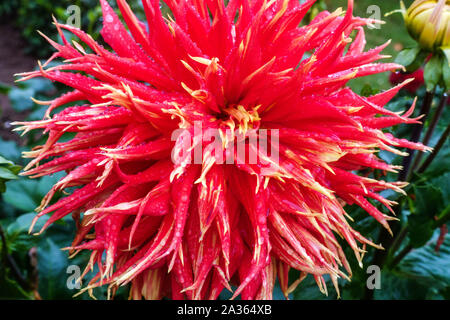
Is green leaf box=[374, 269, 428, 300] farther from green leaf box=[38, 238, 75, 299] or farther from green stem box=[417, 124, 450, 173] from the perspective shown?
green leaf box=[38, 238, 75, 299]

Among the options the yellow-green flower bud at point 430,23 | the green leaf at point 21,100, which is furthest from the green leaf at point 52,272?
the yellow-green flower bud at point 430,23

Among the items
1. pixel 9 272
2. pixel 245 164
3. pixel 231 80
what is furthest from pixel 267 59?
pixel 9 272

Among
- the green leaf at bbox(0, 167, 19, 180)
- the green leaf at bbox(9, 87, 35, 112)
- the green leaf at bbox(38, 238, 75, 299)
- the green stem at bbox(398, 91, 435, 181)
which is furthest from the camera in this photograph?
the green leaf at bbox(9, 87, 35, 112)

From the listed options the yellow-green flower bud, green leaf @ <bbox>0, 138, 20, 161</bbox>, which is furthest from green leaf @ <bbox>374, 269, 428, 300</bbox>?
green leaf @ <bbox>0, 138, 20, 161</bbox>

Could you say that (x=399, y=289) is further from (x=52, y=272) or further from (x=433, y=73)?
(x=52, y=272)

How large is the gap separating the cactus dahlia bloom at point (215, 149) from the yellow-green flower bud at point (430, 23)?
0.72ft

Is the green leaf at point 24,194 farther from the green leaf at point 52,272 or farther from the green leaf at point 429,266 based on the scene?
the green leaf at point 429,266

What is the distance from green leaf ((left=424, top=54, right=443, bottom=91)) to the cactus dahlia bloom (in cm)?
19

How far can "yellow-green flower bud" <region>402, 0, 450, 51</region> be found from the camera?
85 centimetres

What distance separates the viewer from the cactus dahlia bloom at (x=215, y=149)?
2.11 feet

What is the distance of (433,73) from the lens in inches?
34.3

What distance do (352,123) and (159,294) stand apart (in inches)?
17.3

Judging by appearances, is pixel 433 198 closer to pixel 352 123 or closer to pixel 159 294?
pixel 352 123

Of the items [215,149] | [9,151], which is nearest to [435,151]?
[215,149]
